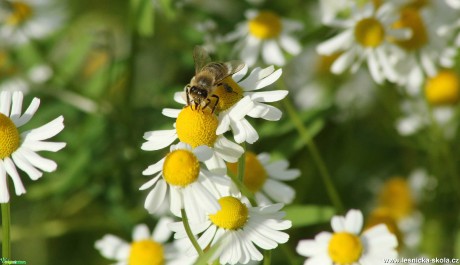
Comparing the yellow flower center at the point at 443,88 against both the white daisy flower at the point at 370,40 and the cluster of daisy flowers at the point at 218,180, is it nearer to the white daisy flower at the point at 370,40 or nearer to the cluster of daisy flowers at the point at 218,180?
the white daisy flower at the point at 370,40

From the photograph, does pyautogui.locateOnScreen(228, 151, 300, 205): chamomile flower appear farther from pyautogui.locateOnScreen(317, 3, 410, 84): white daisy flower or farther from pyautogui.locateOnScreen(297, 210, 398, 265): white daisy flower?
pyautogui.locateOnScreen(317, 3, 410, 84): white daisy flower

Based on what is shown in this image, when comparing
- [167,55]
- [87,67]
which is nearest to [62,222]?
[167,55]

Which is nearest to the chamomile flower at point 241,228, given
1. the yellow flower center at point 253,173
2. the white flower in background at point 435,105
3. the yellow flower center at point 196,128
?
the yellow flower center at point 196,128

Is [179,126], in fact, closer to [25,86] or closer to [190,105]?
[190,105]

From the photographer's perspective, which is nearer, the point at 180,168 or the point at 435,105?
the point at 180,168

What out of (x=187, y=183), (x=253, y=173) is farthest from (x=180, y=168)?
(x=253, y=173)

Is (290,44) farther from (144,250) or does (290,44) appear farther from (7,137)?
(7,137)
